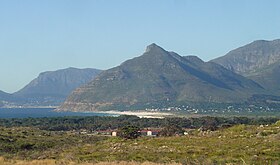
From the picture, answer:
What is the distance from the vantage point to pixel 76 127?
5133 inches

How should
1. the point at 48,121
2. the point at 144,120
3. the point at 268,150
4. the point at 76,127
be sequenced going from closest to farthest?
the point at 268,150 < the point at 76,127 < the point at 48,121 < the point at 144,120

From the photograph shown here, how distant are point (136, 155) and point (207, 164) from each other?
9505 millimetres

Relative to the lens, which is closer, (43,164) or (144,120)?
(43,164)

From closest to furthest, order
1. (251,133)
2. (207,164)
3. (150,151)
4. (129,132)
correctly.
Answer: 1. (207,164)
2. (150,151)
3. (251,133)
4. (129,132)

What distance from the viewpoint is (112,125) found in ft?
447

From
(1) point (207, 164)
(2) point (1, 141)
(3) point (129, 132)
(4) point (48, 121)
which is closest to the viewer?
(1) point (207, 164)

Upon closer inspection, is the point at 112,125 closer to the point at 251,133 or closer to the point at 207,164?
the point at 251,133

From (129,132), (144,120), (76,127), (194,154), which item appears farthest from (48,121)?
(194,154)

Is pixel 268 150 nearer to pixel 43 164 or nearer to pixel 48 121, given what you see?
pixel 43 164

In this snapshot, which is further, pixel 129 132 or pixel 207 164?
pixel 129 132

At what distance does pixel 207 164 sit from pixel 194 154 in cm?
832

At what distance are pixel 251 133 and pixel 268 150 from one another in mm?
12903

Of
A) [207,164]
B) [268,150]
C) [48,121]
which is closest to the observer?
[207,164]

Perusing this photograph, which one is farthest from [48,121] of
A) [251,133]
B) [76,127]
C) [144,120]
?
[251,133]
